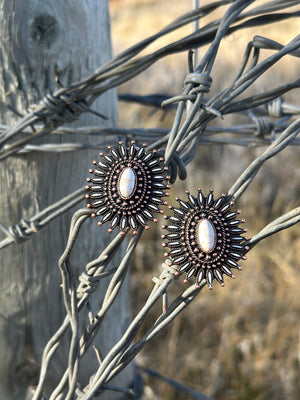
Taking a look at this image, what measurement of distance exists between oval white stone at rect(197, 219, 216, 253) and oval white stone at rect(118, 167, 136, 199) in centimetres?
10

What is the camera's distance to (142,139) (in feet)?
2.79

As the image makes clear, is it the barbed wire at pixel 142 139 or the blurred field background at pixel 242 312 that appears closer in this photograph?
the barbed wire at pixel 142 139

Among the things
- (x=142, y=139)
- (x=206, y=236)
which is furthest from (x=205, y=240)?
(x=142, y=139)

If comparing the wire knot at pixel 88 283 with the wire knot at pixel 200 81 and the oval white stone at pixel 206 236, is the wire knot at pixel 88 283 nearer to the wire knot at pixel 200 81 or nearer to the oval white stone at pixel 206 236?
the oval white stone at pixel 206 236

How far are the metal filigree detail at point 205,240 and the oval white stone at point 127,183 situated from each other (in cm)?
6

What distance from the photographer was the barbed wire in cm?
59

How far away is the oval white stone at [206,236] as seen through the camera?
553 mm

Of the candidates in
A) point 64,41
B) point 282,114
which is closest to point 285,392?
point 282,114

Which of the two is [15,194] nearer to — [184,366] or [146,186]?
[146,186]

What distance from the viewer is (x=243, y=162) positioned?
3.46 meters

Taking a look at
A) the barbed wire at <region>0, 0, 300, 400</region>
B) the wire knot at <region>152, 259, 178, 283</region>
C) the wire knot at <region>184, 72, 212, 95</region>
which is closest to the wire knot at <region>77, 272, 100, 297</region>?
the barbed wire at <region>0, 0, 300, 400</region>

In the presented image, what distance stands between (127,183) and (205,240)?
0.39 ft

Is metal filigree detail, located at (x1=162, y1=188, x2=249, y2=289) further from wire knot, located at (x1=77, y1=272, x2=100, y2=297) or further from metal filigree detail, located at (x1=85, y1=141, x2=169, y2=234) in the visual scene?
wire knot, located at (x1=77, y1=272, x2=100, y2=297)

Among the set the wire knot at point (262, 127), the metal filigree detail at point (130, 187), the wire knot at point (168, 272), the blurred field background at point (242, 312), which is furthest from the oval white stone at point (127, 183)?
the blurred field background at point (242, 312)
